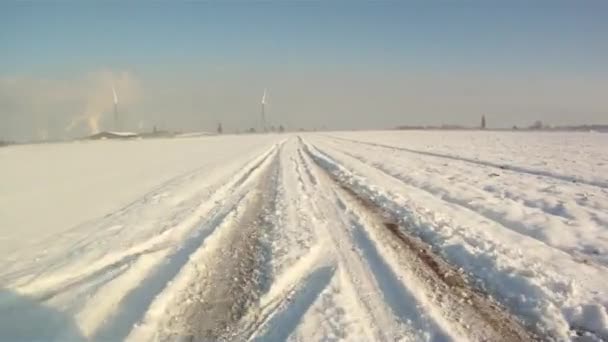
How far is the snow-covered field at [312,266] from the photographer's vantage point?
405 centimetres

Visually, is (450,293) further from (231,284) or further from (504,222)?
(504,222)

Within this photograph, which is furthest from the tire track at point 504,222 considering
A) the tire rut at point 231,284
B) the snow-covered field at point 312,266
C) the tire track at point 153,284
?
the tire track at point 153,284

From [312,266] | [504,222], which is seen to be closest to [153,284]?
[312,266]

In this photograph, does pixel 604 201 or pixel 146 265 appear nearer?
pixel 146 265

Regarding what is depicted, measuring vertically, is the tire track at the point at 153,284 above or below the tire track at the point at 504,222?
above

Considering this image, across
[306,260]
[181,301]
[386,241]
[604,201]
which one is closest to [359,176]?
[604,201]

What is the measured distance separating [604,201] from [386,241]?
19.3 ft

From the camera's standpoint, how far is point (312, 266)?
5523 mm

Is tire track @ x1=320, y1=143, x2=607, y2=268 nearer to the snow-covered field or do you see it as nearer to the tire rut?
the snow-covered field

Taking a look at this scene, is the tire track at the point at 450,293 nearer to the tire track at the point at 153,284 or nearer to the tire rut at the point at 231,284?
the tire rut at the point at 231,284

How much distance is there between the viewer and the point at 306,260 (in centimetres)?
570

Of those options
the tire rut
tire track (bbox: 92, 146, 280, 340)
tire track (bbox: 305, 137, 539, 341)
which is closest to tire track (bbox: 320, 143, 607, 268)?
tire track (bbox: 305, 137, 539, 341)

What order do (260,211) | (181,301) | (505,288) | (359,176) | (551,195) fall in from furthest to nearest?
(359,176) → (551,195) → (260,211) → (505,288) → (181,301)

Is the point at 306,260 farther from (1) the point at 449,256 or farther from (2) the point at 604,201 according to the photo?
(2) the point at 604,201
